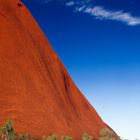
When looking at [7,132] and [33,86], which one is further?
[33,86]

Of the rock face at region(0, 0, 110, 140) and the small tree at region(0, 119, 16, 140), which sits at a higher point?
the rock face at region(0, 0, 110, 140)

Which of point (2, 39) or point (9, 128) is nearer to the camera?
point (9, 128)

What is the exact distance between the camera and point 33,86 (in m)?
58.6

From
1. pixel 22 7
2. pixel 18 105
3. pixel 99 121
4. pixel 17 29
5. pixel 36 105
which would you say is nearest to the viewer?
pixel 18 105

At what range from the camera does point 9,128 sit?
37.4 meters

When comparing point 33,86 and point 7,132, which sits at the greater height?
point 33,86

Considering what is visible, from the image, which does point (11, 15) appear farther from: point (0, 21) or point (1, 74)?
point (1, 74)

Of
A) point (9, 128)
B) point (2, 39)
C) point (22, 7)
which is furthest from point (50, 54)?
point (9, 128)

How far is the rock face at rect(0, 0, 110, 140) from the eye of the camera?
5184 centimetres

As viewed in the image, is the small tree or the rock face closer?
the small tree

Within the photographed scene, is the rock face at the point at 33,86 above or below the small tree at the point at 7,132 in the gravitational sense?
above

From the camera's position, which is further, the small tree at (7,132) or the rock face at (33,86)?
the rock face at (33,86)

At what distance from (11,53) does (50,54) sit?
61.0 ft

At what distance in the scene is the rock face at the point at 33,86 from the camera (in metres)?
51.8
